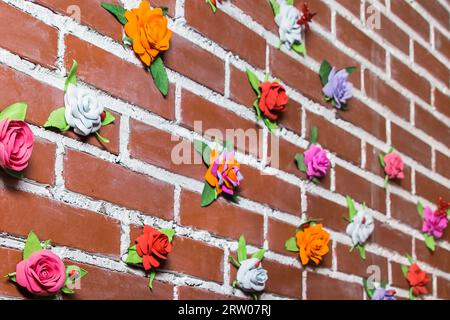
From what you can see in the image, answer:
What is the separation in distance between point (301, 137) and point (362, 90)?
0.80 ft

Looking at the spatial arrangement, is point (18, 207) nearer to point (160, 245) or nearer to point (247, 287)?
point (160, 245)

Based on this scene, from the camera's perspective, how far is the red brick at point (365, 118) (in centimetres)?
142

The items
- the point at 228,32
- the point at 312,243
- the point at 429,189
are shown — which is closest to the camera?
the point at 228,32

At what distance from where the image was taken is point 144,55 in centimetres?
99

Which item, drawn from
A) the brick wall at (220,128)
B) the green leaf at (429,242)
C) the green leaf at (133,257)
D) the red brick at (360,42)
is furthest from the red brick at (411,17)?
the green leaf at (133,257)

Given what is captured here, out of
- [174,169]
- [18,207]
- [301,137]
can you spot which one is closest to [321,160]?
[301,137]

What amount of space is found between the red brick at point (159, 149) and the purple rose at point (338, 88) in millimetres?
391

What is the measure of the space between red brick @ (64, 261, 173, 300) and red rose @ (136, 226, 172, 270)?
0.03 meters

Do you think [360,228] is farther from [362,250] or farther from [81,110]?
[81,110]

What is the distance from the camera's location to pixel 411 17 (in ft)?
5.48

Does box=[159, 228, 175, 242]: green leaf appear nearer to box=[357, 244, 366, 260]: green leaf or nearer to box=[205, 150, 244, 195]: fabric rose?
box=[205, 150, 244, 195]: fabric rose

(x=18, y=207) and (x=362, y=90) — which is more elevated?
(x=362, y=90)

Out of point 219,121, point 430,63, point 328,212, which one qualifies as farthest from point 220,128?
point 430,63

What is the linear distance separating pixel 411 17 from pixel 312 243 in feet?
2.20
